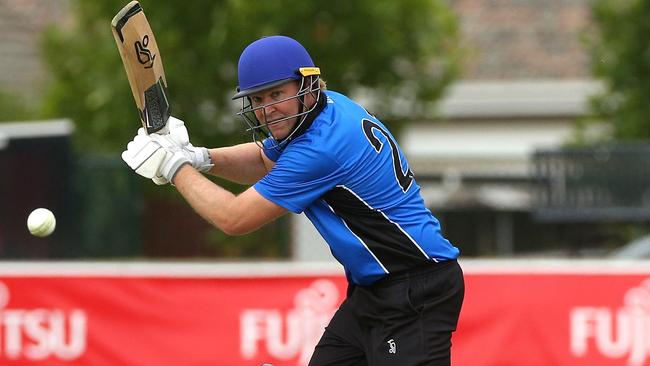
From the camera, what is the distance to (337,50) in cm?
1128

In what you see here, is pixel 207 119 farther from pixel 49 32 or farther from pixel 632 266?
pixel 632 266

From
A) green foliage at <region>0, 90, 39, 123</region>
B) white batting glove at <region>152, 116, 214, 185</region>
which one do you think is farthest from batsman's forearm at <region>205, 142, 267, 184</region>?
green foliage at <region>0, 90, 39, 123</region>

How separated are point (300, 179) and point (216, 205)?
335 millimetres

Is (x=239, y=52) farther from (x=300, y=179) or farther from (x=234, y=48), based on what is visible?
(x=300, y=179)

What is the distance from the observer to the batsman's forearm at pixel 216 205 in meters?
4.74

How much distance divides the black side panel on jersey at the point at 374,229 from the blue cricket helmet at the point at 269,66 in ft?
1.53

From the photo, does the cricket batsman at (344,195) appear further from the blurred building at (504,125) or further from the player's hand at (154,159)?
the blurred building at (504,125)

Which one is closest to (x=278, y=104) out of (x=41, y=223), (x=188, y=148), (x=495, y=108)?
(x=188, y=148)

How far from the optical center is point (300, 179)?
15.4ft

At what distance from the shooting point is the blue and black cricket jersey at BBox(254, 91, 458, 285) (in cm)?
471

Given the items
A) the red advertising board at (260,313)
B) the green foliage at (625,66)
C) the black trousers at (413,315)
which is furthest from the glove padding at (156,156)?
the green foliage at (625,66)

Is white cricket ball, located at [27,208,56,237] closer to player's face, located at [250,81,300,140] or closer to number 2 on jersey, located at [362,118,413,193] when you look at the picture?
player's face, located at [250,81,300,140]

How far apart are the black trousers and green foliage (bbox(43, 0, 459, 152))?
6.06 m

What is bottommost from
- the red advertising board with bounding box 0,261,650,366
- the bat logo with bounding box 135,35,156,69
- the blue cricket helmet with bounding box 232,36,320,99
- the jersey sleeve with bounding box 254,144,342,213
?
the red advertising board with bounding box 0,261,650,366
